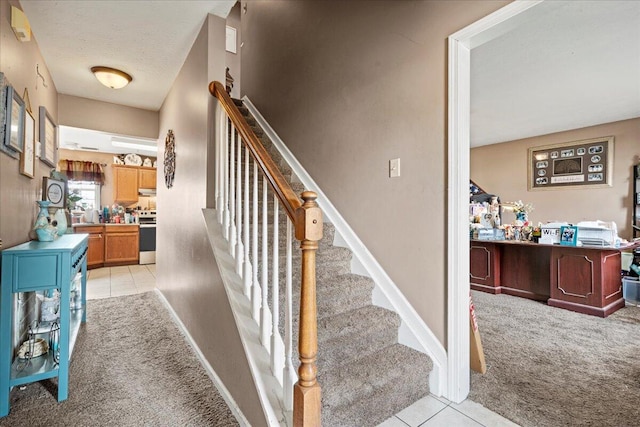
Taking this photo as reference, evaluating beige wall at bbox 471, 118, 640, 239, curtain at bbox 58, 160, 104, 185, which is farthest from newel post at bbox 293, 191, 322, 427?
curtain at bbox 58, 160, 104, 185

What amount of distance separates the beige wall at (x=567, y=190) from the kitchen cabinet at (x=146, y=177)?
7.48m

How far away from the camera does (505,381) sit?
1.93m

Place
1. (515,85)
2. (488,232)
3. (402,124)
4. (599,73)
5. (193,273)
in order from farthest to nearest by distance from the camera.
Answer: (488,232)
(515,85)
(599,73)
(193,273)
(402,124)

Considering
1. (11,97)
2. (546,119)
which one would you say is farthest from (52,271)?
(546,119)

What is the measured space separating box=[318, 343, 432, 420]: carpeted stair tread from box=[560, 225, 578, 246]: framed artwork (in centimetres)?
279

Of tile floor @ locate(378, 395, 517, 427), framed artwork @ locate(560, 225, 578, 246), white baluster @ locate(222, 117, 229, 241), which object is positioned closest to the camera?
tile floor @ locate(378, 395, 517, 427)

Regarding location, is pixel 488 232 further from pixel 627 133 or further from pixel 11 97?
pixel 11 97

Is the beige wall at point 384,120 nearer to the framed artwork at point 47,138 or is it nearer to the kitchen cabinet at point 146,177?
the framed artwork at point 47,138

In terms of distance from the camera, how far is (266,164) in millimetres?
1462

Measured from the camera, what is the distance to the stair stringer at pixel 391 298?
1810 millimetres

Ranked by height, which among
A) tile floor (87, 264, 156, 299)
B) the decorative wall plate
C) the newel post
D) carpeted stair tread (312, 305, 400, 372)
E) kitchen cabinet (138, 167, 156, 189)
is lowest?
tile floor (87, 264, 156, 299)

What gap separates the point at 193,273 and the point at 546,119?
589 centimetres

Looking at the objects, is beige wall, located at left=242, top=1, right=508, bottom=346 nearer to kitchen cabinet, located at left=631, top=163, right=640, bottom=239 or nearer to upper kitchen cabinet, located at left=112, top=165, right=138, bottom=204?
upper kitchen cabinet, located at left=112, top=165, right=138, bottom=204

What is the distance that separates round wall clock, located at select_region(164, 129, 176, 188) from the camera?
128 inches
